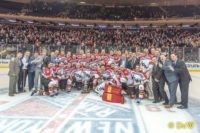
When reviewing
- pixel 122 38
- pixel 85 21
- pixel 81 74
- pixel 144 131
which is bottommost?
pixel 144 131

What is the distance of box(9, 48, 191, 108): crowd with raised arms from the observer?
8.51 meters

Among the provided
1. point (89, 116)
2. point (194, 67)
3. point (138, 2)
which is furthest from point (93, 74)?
point (138, 2)

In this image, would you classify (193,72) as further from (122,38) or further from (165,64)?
(122,38)

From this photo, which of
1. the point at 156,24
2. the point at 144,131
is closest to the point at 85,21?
the point at 156,24

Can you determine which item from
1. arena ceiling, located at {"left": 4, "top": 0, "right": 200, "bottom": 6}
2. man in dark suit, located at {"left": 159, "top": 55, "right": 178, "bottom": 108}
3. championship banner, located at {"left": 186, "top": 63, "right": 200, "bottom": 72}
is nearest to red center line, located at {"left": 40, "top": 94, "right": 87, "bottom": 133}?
man in dark suit, located at {"left": 159, "top": 55, "right": 178, "bottom": 108}

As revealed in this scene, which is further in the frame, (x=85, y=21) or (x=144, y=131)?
(x=85, y=21)

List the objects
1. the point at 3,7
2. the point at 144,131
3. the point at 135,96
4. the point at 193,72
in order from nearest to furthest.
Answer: the point at 144,131, the point at 135,96, the point at 193,72, the point at 3,7

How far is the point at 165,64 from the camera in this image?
24.7ft

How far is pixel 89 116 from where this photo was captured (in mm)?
6594

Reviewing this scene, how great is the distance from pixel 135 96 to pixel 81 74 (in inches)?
88.4

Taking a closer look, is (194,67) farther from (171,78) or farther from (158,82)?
(171,78)

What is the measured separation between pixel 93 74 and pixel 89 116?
3.88 metres

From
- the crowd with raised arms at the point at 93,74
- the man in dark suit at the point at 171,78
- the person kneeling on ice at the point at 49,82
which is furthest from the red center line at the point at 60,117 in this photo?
the man in dark suit at the point at 171,78

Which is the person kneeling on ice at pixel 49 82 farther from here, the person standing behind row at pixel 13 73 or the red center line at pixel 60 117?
the red center line at pixel 60 117
